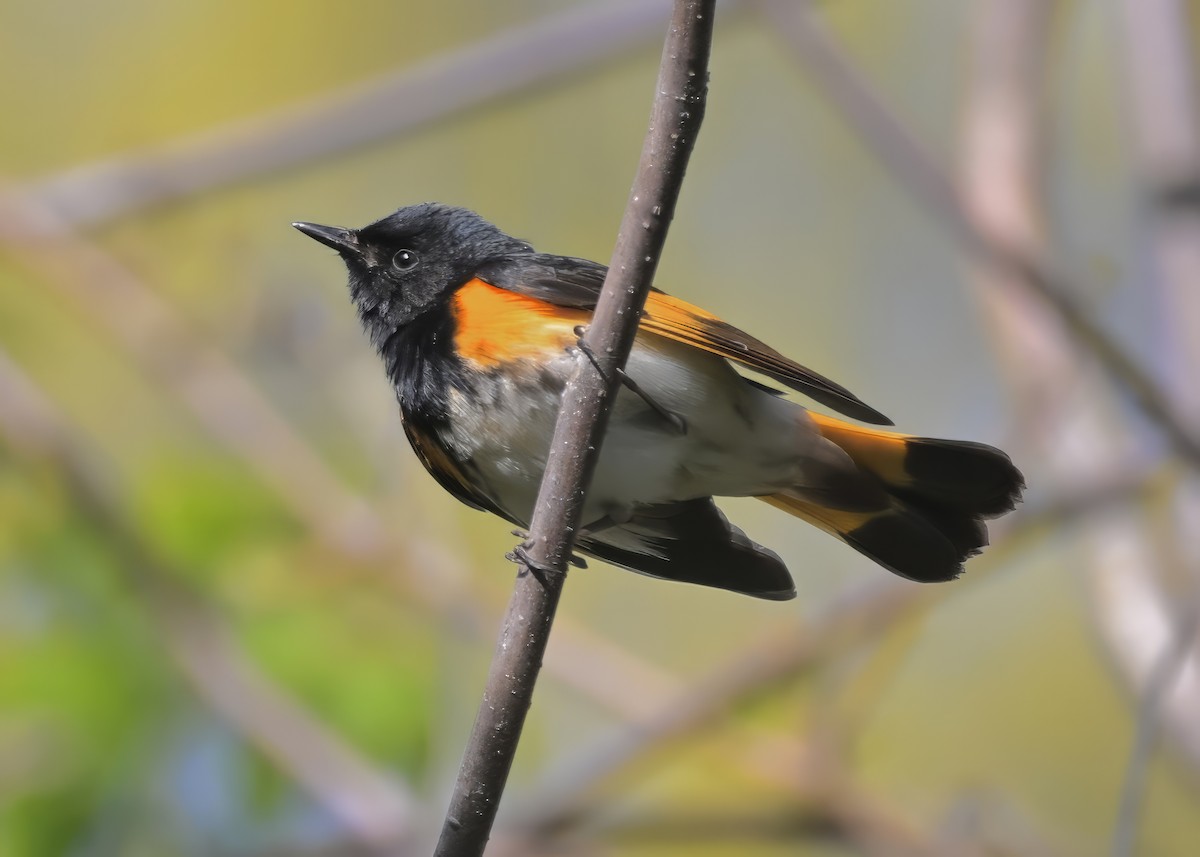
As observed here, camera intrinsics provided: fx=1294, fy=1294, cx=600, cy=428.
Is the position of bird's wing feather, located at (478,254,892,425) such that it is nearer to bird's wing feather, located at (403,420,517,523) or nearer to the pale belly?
the pale belly

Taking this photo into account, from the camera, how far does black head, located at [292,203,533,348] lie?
3.14m

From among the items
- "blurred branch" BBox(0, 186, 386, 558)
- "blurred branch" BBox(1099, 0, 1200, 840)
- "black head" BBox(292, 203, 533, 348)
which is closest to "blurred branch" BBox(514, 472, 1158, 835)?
"blurred branch" BBox(1099, 0, 1200, 840)

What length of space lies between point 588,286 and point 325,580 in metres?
3.16

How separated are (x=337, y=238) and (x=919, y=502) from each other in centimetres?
160

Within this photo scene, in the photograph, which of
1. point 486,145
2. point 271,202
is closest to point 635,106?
point 486,145

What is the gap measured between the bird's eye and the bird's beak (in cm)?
12

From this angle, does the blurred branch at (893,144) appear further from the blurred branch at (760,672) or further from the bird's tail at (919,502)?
the bird's tail at (919,502)

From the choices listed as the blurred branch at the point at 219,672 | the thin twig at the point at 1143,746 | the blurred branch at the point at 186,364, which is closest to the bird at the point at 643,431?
the thin twig at the point at 1143,746

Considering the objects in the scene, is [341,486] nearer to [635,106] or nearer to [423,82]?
[423,82]

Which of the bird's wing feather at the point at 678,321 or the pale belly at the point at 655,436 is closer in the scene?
the bird's wing feather at the point at 678,321

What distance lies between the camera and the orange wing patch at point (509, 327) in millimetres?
2748

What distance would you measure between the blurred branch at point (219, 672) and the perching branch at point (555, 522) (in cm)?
325

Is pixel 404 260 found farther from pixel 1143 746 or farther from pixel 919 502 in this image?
pixel 1143 746

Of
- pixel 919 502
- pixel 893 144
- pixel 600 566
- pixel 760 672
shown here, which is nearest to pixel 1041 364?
pixel 893 144
